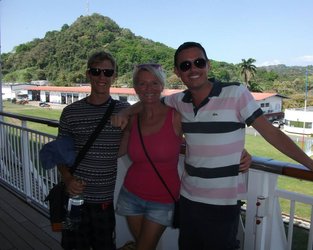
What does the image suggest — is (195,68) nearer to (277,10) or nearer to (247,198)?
(247,198)

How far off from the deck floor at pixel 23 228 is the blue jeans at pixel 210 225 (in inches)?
64.8

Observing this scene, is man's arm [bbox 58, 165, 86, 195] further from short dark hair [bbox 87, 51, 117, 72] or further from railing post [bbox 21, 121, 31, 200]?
railing post [bbox 21, 121, 31, 200]

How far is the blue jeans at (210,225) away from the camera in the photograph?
1.38m

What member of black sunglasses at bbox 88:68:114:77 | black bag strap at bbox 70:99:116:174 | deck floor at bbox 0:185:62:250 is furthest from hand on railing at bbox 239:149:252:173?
deck floor at bbox 0:185:62:250

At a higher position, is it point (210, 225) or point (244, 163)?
point (244, 163)

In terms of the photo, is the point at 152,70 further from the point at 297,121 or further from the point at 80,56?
Answer: the point at 80,56

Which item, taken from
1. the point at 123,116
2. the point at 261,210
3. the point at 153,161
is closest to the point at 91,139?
the point at 123,116

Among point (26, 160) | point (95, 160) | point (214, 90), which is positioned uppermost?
point (214, 90)

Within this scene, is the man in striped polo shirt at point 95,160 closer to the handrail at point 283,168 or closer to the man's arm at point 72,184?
the man's arm at point 72,184

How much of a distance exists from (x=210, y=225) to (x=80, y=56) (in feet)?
263

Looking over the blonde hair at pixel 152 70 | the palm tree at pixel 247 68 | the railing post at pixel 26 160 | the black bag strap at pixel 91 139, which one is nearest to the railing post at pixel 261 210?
the blonde hair at pixel 152 70

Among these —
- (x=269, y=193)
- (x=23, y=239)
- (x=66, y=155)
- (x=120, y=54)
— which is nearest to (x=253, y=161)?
(x=269, y=193)

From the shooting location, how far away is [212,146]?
1336mm

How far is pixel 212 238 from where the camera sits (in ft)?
4.58
